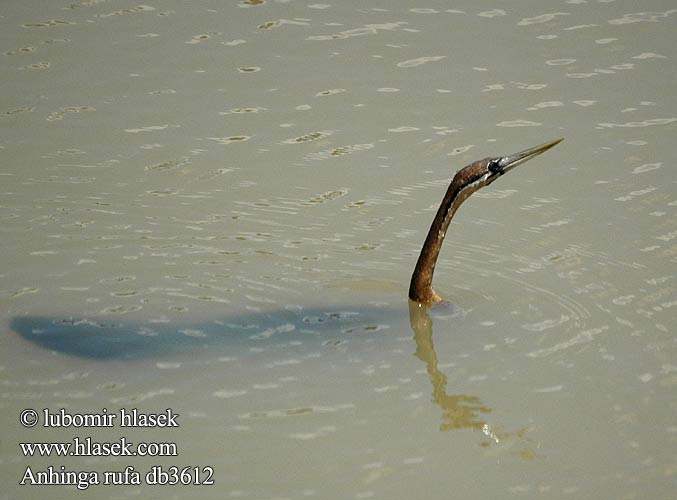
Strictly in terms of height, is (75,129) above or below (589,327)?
above

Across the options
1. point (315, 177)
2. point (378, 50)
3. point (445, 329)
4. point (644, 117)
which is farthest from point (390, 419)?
point (378, 50)

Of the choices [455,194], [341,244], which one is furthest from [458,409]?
[341,244]

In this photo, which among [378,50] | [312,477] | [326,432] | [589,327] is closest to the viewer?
[312,477]

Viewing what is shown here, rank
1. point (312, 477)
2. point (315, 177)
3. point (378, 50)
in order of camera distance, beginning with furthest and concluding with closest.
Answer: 1. point (378, 50)
2. point (315, 177)
3. point (312, 477)

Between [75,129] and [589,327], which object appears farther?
[75,129]

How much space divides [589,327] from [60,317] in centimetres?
293

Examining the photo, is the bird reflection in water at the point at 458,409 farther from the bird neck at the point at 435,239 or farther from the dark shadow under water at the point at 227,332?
the bird neck at the point at 435,239

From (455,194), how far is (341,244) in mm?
1140

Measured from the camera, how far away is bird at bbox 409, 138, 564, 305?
6.54m

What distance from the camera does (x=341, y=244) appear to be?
745cm

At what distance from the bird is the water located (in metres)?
0.25

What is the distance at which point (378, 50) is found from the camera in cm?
968

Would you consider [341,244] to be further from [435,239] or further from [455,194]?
[455,194]

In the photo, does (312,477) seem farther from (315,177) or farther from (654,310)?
(315,177)
